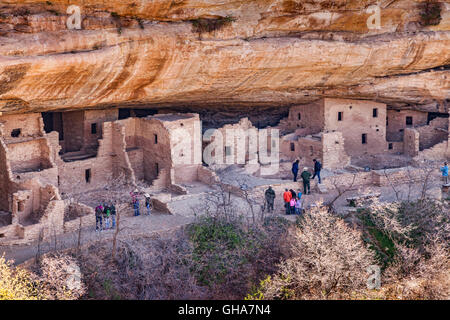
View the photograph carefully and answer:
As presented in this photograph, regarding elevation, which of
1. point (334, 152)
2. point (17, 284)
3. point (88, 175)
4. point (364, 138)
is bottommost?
point (17, 284)

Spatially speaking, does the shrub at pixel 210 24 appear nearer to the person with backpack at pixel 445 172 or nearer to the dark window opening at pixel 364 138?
the person with backpack at pixel 445 172

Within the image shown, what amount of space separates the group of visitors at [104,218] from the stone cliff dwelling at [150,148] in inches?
10.7

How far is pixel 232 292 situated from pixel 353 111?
28.3 ft

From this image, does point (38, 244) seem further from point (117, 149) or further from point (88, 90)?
point (117, 149)

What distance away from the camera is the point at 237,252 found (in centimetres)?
1509

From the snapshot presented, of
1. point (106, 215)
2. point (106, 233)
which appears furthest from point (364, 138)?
point (106, 233)

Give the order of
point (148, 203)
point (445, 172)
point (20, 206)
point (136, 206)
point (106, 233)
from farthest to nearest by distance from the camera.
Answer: point (445, 172) → point (148, 203) → point (136, 206) → point (20, 206) → point (106, 233)

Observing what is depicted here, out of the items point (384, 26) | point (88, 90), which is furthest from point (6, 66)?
point (384, 26)

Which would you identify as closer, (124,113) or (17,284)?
(17,284)

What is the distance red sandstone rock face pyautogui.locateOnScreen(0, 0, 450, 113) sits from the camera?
14.4m

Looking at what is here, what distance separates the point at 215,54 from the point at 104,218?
13.7 ft

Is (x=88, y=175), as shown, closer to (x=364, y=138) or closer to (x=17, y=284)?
(x=17, y=284)

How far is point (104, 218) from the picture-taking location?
15.9m

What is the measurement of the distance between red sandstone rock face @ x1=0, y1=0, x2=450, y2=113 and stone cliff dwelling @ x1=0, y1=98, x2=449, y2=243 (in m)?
0.84
